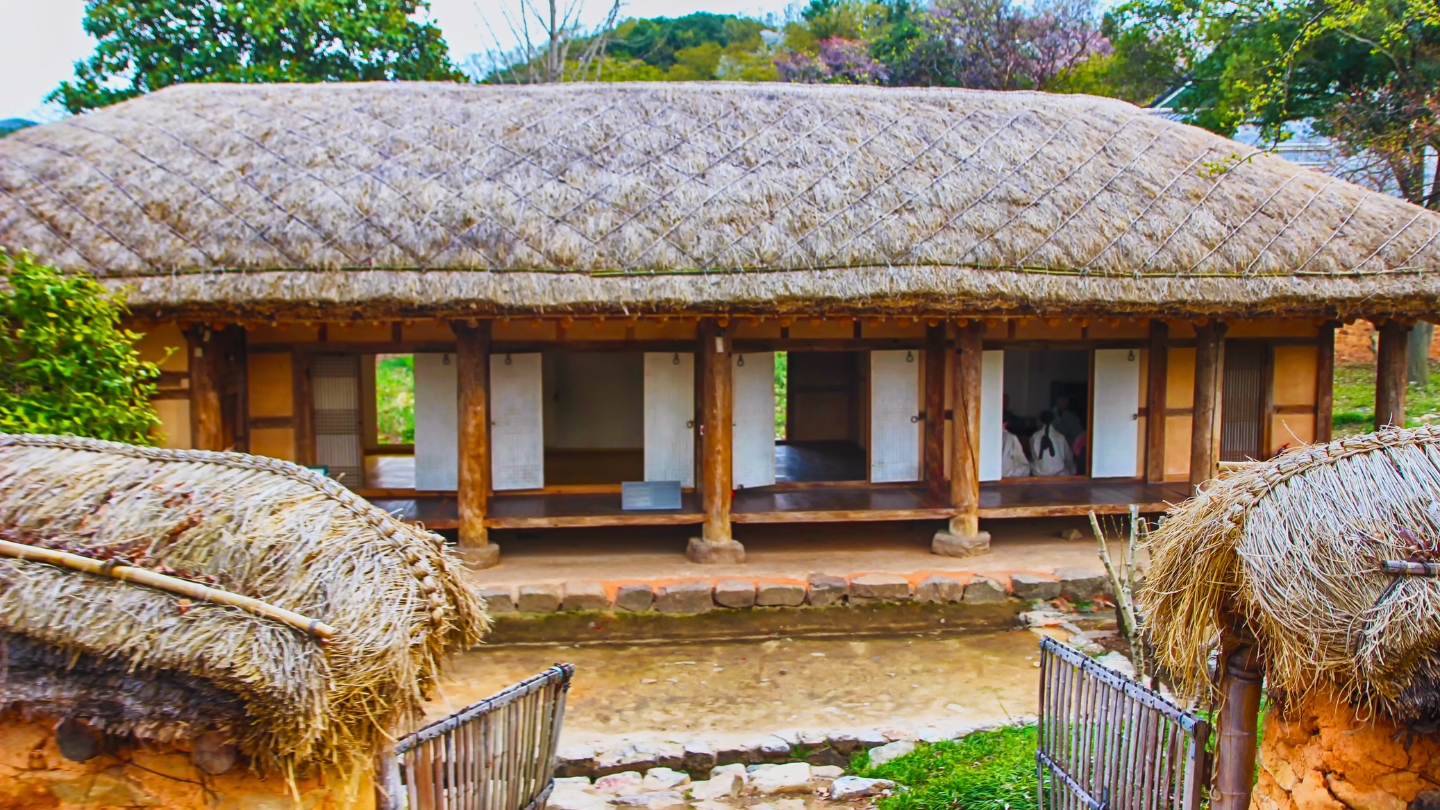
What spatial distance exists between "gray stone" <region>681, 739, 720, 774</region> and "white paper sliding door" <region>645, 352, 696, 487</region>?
174 inches

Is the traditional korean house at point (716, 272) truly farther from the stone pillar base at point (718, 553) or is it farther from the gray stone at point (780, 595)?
the gray stone at point (780, 595)

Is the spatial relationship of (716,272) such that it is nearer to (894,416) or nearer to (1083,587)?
(894,416)

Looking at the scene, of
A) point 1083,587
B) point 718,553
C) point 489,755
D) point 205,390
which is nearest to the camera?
point 489,755

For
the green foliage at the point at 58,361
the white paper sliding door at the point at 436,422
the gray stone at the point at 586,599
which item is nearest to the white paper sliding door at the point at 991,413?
the gray stone at the point at 586,599

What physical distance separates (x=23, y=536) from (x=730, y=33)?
112ft

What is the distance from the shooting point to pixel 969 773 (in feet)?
17.9

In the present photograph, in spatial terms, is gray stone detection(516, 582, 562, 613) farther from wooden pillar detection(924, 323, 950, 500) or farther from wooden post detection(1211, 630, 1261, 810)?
wooden post detection(1211, 630, 1261, 810)

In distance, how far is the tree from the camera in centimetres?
1656

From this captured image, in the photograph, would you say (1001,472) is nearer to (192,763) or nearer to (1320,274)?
(1320,274)

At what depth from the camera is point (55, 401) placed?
5.80m

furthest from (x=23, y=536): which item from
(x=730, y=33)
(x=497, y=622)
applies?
(x=730, y=33)

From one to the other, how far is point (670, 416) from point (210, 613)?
7.36 m

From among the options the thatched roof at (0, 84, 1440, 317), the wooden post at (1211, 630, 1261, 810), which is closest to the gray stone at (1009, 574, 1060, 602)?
the thatched roof at (0, 84, 1440, 317)

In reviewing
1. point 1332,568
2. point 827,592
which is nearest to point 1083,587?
point 827,592
